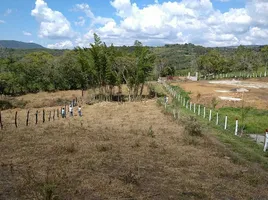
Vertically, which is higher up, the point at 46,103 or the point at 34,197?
the point at 34,197

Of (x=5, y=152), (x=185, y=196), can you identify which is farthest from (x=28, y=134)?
(x=185, y=196)

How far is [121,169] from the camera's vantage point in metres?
10.3

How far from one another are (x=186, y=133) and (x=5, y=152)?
30.4ft

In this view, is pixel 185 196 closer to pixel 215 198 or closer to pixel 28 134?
pixel 215 198

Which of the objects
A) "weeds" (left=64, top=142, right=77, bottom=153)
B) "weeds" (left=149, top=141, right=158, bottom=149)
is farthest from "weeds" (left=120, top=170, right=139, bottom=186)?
"weeds" (left=149, top=141, right=158, bottom=149)

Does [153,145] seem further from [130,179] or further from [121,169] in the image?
[130,179]

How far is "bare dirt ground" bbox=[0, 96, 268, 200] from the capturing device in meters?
8.18

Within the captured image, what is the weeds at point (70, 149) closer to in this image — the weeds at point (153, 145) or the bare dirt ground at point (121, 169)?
the bare dirt ground at point (121, 169)

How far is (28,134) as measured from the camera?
51.3 feet

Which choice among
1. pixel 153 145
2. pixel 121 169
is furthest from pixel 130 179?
pixel 153 145

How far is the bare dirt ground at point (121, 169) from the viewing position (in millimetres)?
8180

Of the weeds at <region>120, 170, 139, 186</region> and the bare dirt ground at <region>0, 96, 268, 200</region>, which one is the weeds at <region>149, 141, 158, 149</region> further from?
the weeds at <region>120, 170, 139, 186</region>

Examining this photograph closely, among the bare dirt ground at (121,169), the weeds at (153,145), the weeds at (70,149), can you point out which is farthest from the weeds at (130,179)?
the weeds at (153,145)

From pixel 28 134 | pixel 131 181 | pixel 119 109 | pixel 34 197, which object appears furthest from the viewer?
pixel 119 109
